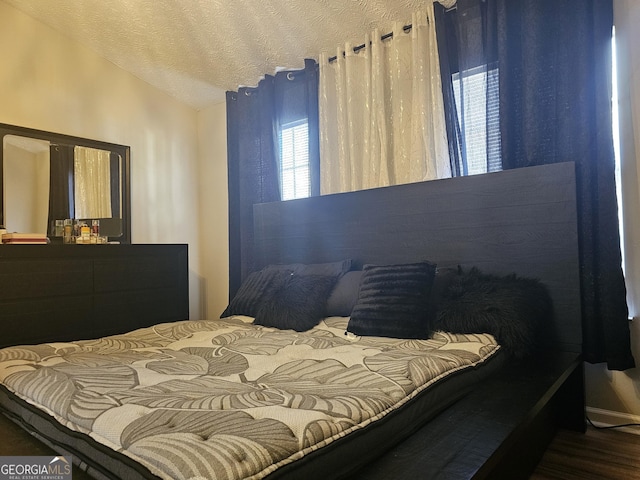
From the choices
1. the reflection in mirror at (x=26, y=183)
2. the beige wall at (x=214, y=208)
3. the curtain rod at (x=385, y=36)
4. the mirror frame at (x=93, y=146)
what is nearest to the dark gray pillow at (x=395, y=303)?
the curtain rod at (x=385, y=36)

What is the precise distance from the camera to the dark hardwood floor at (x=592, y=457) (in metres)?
1.51

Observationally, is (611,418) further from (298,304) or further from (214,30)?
(214,30)

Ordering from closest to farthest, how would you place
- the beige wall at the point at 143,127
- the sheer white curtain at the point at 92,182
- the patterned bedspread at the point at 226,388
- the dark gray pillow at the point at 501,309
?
1. the patterned bedspread at the point at 226,388
2. the dark gray pillow at the point at 501,309
3. the beige wall at the point at 143,127
4. the sheer white curtain at the point at 92,182

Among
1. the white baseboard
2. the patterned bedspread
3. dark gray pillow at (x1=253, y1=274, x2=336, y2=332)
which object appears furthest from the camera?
dark gray pillow at (x1=253, y1=274, x2=336, y2=332)

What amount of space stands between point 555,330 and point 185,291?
8.11 feet

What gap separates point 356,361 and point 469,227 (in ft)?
3.75

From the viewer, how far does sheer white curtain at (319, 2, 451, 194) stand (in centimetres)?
236

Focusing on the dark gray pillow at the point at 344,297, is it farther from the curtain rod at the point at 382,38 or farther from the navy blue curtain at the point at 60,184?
the navy blue curtain at the point at 60,184

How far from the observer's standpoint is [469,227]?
215cm

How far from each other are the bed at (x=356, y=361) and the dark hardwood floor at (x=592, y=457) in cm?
8

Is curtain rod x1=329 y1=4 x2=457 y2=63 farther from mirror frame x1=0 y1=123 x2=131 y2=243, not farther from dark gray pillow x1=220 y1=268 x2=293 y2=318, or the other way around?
mirror frame x1=0 y1=123 x2=131 y2=243

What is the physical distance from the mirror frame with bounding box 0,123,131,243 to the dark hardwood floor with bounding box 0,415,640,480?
3114mm

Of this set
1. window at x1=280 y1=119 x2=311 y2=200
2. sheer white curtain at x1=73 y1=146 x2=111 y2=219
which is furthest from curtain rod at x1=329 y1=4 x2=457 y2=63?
sheer white curtain at x1=73 y1=146 x2=111 y2=219

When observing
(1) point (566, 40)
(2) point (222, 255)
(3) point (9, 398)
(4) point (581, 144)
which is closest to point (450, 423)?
(3) point (9, 398)
